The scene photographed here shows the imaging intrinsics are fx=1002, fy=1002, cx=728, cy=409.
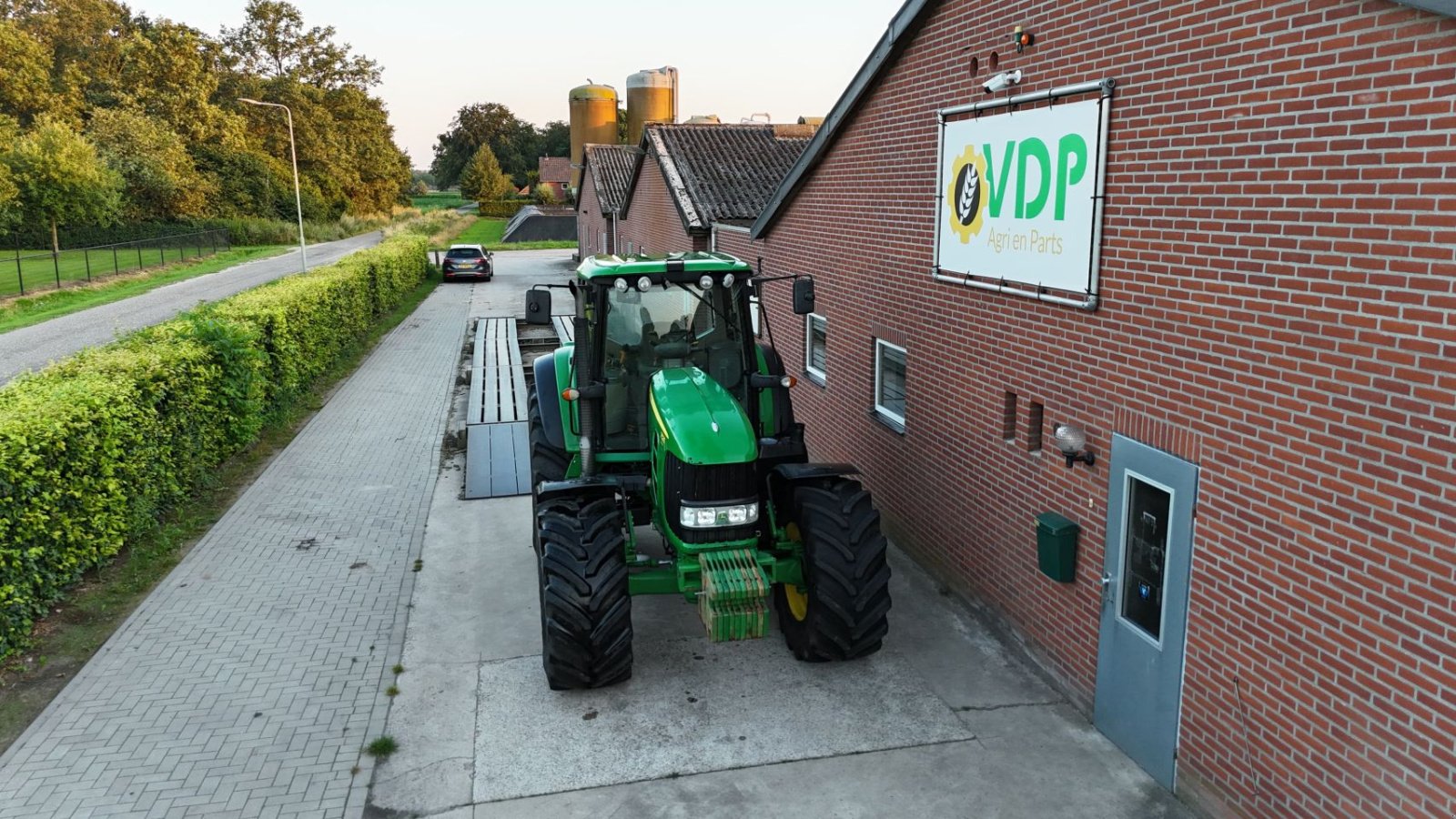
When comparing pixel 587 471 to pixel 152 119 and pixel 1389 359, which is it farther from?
pixel 152 119

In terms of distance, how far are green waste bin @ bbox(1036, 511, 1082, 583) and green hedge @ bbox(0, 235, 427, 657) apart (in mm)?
6837

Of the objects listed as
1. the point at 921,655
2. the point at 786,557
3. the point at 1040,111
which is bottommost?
the point at 921,655

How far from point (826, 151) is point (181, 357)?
7050 mm

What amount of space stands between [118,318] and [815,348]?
2246 cm

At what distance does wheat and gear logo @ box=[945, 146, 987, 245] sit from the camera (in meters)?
7.27

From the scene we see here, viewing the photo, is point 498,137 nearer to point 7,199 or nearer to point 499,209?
point 499,209

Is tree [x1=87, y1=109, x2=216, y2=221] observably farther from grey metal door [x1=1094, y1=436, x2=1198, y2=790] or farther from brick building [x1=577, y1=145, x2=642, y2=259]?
grey metal door [x1=1094, y1=436, x2=1198, y2=790]

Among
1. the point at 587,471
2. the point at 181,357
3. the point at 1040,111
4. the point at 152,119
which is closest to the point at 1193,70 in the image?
the point at 1040,111

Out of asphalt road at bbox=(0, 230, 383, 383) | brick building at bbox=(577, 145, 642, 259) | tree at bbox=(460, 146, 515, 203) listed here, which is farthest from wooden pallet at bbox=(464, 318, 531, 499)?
tree at bbox=(460, 146, 515, 203)

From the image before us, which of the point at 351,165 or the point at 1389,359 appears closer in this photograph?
the point at 1389,359

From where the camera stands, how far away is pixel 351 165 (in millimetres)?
69625

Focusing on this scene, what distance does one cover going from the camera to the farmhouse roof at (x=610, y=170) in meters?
31.2

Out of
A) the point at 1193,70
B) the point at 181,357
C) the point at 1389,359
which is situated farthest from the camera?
the point at 181,357

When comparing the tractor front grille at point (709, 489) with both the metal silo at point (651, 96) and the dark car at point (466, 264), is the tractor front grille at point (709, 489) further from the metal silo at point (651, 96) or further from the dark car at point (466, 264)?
the metal silo at point (651, 96)
